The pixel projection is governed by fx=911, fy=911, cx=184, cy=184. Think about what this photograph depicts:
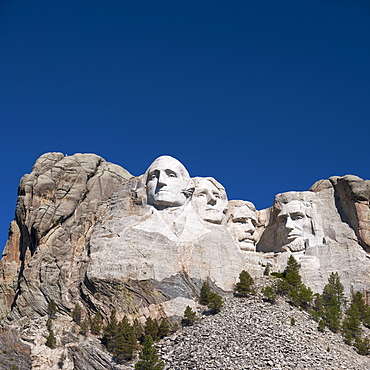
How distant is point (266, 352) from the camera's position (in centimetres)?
4919

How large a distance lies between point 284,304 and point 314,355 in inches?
253

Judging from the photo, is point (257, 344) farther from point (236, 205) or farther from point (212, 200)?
point (236, 205)

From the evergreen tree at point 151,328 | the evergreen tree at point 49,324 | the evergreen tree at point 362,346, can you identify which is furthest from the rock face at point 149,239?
the evergreen tree at point 362,346

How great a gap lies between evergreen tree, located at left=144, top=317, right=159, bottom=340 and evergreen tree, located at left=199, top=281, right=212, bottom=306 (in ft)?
12.5

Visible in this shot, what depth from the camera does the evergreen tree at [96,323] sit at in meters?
53.0

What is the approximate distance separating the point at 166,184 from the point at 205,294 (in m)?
8.32

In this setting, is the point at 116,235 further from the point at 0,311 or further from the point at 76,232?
the point at 0,311

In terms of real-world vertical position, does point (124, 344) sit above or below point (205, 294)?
below

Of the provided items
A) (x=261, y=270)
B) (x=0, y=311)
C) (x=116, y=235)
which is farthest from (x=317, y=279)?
(x=0, y=311)

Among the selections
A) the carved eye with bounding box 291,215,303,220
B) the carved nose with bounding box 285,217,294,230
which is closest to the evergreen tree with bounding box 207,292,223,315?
the carved nose with bounding box 285,217,294,230

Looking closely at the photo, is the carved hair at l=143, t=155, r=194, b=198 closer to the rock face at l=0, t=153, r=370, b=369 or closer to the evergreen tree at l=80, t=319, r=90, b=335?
the rock face at l=0, t=153, r=370, b=369

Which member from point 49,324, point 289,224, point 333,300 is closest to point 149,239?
point 49,324

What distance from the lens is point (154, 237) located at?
5750 centimetres

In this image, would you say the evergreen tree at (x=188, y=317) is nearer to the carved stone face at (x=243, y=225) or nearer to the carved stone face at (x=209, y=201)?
the carved stone face at (x=209, y=201)
